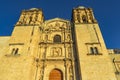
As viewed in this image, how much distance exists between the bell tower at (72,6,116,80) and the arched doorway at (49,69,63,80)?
217cm

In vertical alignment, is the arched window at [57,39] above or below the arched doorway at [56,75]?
above

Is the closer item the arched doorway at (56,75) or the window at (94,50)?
the arched doorway at (56,75)

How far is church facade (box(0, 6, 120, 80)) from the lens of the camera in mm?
16109

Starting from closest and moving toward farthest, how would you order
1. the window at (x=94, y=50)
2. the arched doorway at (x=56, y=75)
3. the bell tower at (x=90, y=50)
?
1. the bell tower at (x=90, y=50)
2. the arched doorway at (x=56, y=75)
3. the window at (x=94, y=50)

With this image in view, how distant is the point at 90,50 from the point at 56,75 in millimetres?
4649

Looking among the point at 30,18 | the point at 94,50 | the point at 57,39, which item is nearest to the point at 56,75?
the point at 94,50

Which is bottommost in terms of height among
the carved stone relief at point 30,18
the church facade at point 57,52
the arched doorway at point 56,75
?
the arched doorway at point 56,75

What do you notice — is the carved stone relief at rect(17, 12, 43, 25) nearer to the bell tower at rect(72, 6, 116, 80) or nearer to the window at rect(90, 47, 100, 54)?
the bell tower at rect(72, 6, 116, 80)

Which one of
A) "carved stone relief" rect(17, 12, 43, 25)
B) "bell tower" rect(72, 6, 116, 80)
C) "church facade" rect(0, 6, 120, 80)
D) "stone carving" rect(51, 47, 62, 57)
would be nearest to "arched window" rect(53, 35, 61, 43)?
"church facade" rect(0, 6, 120, 80)

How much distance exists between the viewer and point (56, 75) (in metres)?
17.0

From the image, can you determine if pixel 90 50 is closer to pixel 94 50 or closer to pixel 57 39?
pixel 94 50

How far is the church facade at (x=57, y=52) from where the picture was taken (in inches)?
634

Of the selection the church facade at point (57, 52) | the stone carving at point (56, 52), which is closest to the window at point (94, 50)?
the church facade at point (57, 52)

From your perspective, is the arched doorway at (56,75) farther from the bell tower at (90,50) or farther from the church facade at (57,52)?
the bell tower at (90,50)
